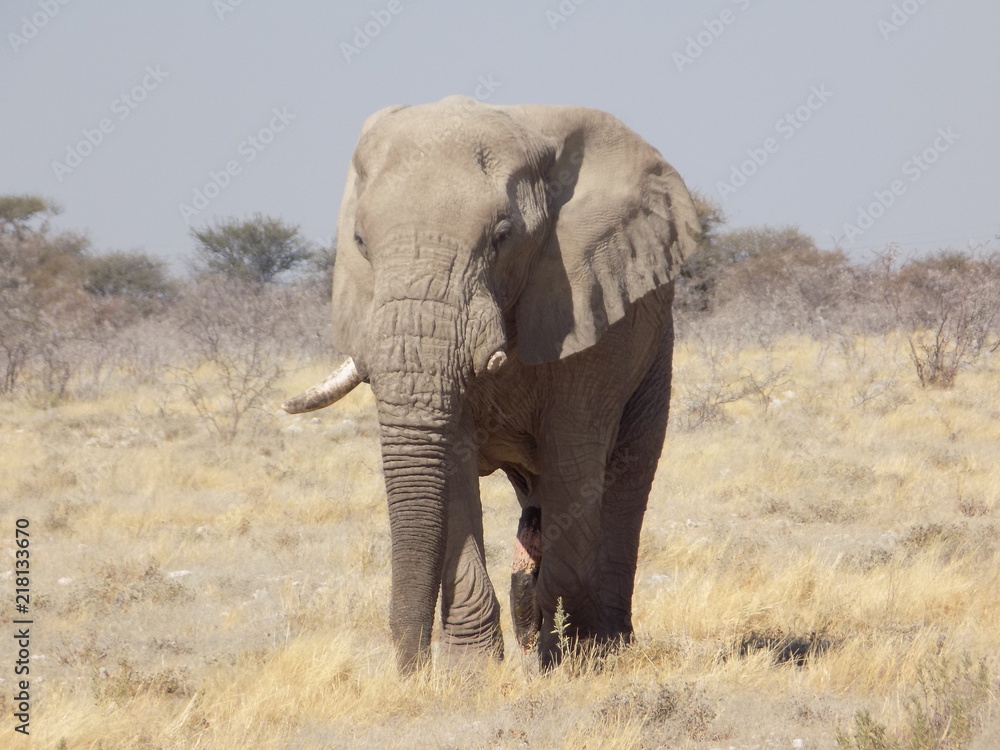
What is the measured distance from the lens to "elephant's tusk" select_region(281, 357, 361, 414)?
457 cm

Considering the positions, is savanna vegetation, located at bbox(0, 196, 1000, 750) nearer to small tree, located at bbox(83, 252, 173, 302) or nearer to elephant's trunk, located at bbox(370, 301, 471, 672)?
elephant's trunk, located at bbox(370, 301, 471, 672)

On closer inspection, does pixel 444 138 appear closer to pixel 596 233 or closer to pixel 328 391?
pixel 596 233

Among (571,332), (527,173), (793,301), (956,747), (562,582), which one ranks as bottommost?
(956,747)

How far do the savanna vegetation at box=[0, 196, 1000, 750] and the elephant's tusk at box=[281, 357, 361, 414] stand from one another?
3.22 feet

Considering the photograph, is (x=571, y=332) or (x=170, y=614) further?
(x=170, y=614)

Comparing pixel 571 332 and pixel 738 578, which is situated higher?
pixel 571 332

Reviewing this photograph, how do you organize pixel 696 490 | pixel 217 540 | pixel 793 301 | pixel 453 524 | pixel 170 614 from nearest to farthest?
1. pixel 453 524
2. pixel 170 614
3. pixel 217 540
4. pixel 696 490
5. pixel 793 301

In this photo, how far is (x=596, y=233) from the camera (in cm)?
442

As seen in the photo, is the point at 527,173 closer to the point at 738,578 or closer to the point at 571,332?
the point at 571,332

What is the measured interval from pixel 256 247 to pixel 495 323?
32795 millimetres

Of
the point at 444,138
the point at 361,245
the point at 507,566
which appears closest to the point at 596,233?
the point at 444,138

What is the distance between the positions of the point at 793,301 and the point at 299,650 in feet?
70.4

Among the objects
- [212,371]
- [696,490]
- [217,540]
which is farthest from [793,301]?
[217,540]

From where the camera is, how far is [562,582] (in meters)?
4.68
